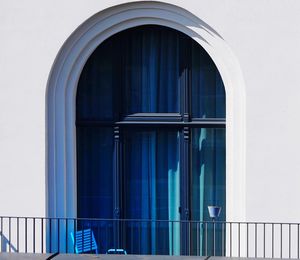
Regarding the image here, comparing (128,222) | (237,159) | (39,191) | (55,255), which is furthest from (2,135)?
(55,255)

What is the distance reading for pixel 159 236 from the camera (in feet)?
49.4

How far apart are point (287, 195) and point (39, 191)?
3.42 meters

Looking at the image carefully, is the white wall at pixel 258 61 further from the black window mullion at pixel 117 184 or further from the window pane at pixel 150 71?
the black window mullion at pixel 117 184

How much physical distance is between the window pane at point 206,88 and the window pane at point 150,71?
0.28 m

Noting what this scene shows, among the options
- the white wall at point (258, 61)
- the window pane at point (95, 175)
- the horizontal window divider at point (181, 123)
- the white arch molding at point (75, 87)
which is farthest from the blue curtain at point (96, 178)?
the white wall at point (258, 61)

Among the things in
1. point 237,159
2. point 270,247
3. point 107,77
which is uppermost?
point 107,77

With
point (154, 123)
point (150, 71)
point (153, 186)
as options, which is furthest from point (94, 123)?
point (153, 186)

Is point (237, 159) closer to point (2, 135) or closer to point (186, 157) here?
point (186, 157)

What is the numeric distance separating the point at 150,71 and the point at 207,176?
1.72 m

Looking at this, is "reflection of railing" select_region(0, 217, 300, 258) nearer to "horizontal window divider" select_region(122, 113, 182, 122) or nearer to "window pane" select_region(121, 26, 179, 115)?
"horizontal window divider" select_region(122, 113, 182, 122)

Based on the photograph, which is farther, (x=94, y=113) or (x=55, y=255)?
(x=94, y=113)

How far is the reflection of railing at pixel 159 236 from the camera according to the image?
1406 centimetres

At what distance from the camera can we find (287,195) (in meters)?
14.1

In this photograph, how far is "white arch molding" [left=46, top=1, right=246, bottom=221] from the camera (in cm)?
1441
